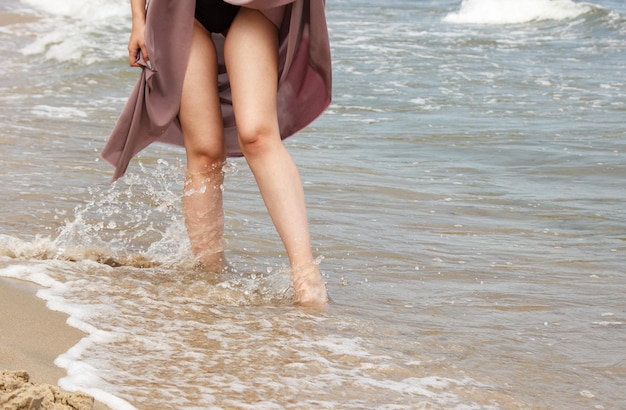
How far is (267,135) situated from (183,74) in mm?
384

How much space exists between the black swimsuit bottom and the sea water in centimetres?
57

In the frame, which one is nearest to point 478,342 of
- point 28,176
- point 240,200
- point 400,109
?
point 240,200

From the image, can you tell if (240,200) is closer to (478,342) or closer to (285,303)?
(285,303)

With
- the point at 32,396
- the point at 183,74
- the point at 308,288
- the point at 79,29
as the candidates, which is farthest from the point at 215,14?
the point at 79,29

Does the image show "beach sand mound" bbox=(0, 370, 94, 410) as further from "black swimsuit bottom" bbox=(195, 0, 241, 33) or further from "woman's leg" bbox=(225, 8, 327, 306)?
"black swimsuit bottom" bbox=(195, 0, 241, 33)

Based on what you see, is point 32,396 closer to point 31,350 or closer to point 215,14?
point 31,350

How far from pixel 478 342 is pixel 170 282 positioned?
1.18m

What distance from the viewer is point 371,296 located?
4008 mm

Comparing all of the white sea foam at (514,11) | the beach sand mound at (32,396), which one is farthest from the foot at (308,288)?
the white sea foam at (514,11)

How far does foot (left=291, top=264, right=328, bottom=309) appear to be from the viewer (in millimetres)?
3684

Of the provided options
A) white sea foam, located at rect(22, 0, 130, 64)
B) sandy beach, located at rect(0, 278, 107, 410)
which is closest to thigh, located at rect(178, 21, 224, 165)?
sandy beach, located at rect(0, 278, 107, 410)

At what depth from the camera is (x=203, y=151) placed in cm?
388

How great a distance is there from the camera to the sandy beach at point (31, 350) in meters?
2.27

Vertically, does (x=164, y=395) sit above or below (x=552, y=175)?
above
